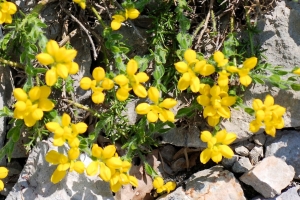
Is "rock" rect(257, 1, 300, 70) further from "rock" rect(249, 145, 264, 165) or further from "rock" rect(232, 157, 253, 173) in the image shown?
"rock" rect(232, 157, 253, 173)

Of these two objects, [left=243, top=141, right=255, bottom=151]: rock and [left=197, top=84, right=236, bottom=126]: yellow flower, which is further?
[left=243, top=141, right=255, bottom=151]: rock

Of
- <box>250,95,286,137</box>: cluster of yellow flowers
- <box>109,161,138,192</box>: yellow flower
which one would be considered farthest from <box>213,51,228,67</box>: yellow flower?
<box>109,161,138,192</box>: yellow flower

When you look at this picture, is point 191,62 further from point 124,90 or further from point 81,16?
point 81,16

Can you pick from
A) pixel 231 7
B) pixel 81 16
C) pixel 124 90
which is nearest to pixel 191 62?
pixel 124 90

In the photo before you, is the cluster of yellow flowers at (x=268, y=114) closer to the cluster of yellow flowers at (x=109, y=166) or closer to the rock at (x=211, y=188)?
the rock at (x=211, y=188)

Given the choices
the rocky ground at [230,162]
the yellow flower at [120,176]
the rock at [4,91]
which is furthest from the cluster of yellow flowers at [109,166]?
the rock at [4,91]

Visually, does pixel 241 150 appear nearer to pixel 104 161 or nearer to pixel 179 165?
pixel 179 165

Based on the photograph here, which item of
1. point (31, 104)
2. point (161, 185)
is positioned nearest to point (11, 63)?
point (31, 104)
